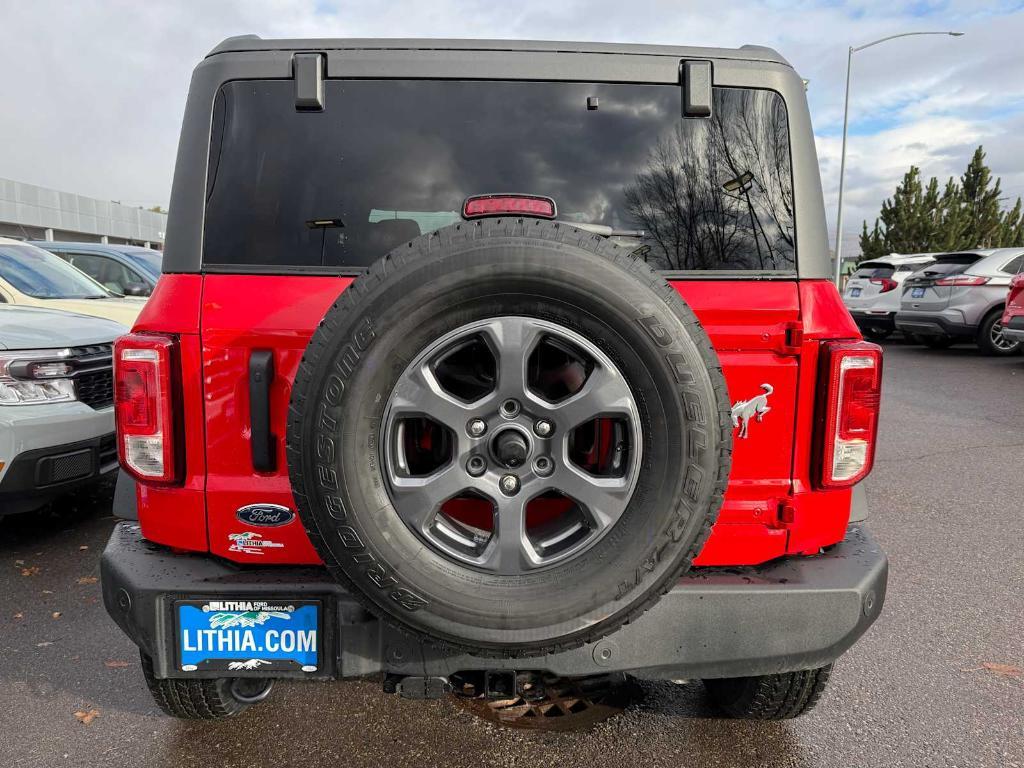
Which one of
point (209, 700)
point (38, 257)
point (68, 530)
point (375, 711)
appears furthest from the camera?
point (38, 257)

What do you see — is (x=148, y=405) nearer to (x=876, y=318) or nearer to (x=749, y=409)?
(x=749, y=409)

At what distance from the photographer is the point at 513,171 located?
2.06m

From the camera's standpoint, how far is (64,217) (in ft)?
167

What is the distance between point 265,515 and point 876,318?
579 inches

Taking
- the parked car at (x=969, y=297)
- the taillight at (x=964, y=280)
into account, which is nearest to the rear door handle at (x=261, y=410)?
the parked car at (x=969, y=297)

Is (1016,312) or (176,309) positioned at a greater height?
(176,309)

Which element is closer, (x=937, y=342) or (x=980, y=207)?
(x=937, y=342)

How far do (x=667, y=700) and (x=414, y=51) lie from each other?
7.71 ft

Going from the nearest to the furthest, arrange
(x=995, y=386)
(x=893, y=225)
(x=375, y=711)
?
(x=375, y=711) < (x=995, y=386) < (x=893, y=225)

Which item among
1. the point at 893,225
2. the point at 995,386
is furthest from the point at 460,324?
the point at 893,225

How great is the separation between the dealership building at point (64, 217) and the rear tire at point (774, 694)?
44954 millimetres

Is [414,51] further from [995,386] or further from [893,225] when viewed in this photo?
[893,225]

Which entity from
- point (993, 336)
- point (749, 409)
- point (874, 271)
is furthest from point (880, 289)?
point (749, 409)

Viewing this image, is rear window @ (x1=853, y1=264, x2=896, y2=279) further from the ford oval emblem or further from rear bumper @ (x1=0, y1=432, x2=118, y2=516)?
the ford oval emblem
